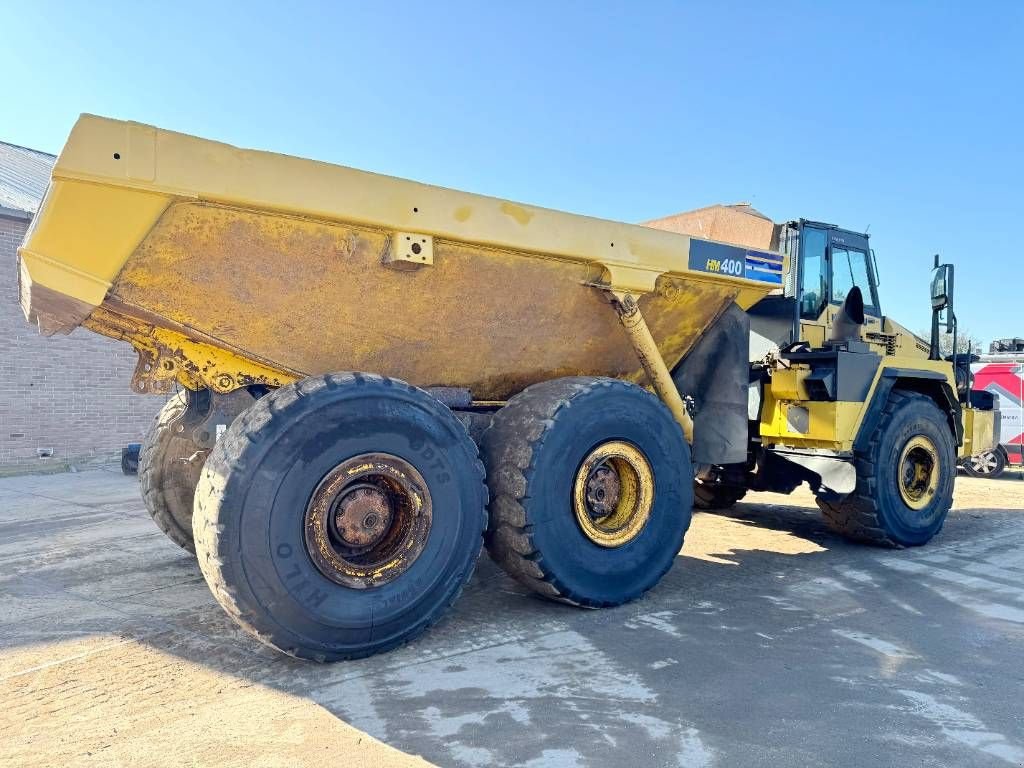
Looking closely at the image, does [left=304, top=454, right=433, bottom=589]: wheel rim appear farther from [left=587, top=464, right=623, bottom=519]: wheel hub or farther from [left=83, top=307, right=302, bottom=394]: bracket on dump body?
[left=587, top=464, right=623, bottom=519]: wheel hub

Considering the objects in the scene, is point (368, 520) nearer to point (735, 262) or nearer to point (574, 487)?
point (574, 487)

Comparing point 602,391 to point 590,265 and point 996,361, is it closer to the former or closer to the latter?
point 590,265

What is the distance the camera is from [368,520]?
142 inches

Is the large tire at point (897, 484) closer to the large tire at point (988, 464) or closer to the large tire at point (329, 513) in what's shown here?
the large tire at point (329, 513)

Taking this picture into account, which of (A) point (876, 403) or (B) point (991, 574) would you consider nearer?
(B) point (991, 574)

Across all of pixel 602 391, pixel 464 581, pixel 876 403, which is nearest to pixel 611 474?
pixel 602 391

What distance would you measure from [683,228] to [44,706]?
19.3 feet

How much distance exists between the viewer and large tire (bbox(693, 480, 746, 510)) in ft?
26.2

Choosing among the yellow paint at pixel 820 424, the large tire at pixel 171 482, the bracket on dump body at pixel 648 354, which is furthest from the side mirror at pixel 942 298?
the large tire at pixel 171 482

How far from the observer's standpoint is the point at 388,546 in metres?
3.70

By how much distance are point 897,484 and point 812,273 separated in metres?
1.95

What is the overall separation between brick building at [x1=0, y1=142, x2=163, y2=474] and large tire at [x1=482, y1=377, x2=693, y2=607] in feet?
33.9

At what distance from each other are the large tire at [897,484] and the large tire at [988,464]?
7124 millimetres

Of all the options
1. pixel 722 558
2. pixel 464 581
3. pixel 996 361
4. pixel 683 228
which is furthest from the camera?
pixel 996 361
